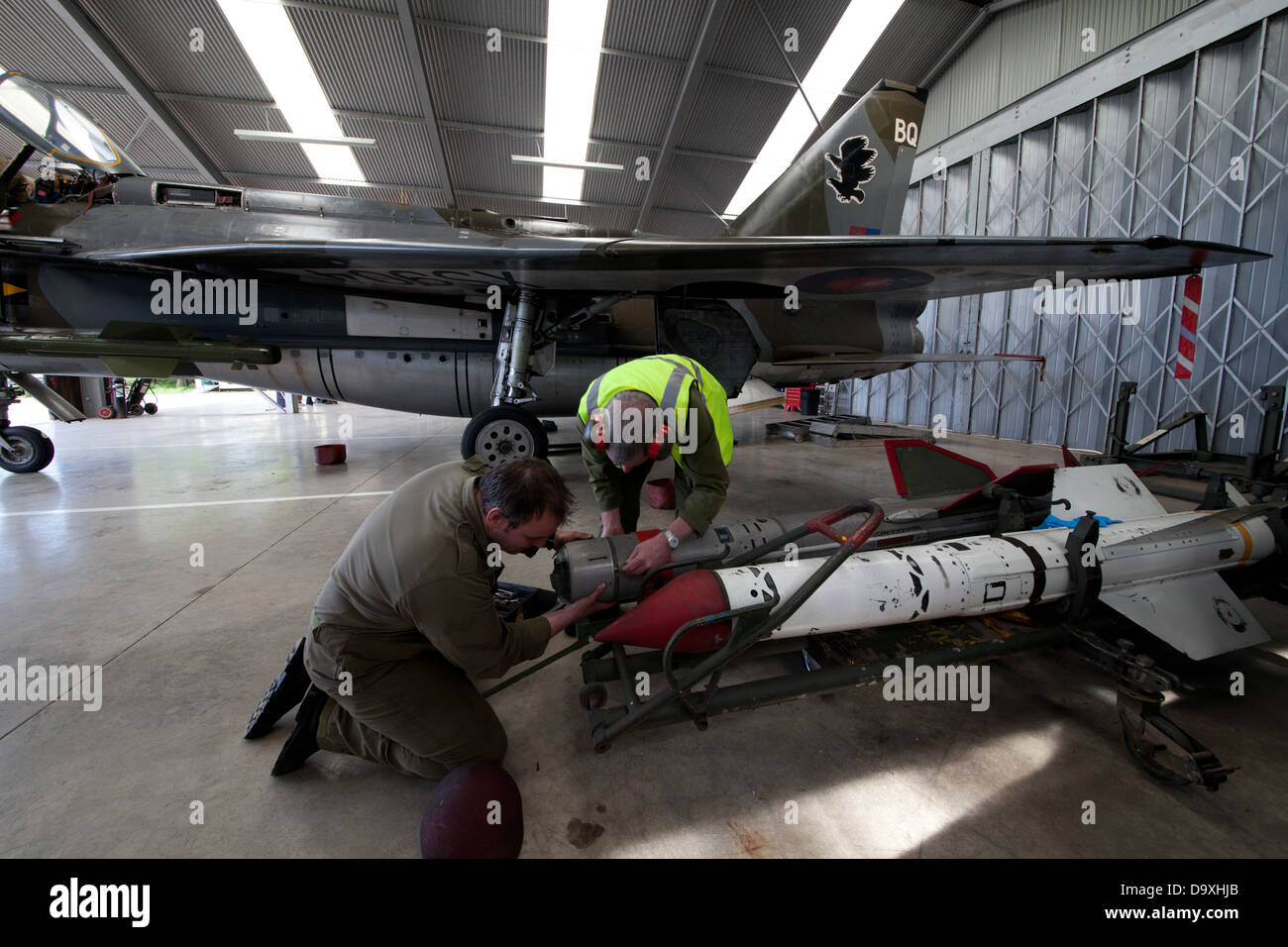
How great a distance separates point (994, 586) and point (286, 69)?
14926 millimetres

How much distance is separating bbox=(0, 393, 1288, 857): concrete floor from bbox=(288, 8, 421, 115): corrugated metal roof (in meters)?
11.0

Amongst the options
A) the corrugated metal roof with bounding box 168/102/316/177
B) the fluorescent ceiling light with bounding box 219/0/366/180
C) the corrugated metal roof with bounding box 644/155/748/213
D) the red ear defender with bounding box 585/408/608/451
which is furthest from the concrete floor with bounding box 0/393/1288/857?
the corrugated metal roof with bounding box 644/155/748/213

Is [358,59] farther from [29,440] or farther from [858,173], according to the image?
[858,173]

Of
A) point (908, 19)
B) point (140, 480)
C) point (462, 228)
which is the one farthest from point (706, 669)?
point (908, 19)

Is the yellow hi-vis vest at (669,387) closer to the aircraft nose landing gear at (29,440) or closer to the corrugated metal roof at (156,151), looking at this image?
the aircraft nose landing gear at (29,440)

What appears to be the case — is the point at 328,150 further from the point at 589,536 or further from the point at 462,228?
the point at 589,536

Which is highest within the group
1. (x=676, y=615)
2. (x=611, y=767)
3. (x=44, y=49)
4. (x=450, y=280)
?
(x=44, y=49)

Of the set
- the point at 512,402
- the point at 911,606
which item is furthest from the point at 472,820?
the point at 512,402

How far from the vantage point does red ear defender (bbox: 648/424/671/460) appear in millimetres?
2141

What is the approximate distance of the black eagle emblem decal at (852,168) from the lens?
5.52 m

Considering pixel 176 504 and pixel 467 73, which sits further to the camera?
pixel 467 73

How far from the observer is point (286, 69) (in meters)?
10.3

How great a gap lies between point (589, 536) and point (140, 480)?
654 centimetres

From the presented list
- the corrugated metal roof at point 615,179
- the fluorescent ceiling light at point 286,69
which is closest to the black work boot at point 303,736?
the fluorescent ceiling light at point 286,69
